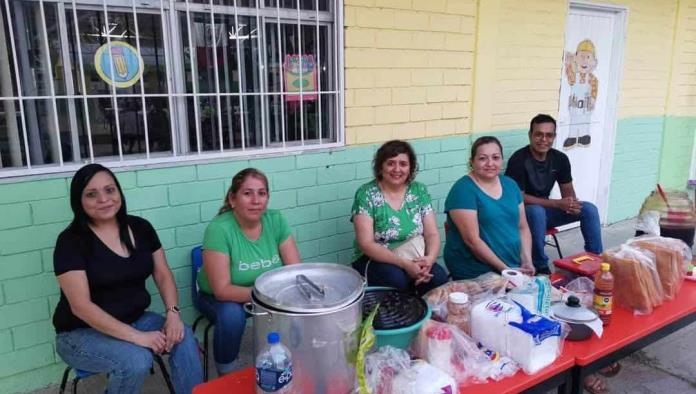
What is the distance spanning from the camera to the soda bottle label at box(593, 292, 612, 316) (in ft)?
6.87

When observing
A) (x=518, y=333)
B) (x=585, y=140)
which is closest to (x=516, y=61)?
(x=585, y=140)

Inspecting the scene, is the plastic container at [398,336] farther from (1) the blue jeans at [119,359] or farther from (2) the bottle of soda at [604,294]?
(1) the blue jeans at [119,359]

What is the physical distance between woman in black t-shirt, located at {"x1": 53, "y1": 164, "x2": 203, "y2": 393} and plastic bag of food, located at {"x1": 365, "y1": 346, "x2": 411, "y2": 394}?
101cm

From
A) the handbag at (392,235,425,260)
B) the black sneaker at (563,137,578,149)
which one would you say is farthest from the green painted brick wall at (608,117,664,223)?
the handbag at (392,235,425,260)

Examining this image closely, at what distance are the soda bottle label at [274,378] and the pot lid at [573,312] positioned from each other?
1142mm

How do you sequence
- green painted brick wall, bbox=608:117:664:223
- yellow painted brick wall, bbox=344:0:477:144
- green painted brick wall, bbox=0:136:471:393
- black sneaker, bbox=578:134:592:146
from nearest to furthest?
green painted brick wall, bbox=0:136:471:393 → yellow painted brick wall, bbox=344:0:477:144 → black sneaker, bbox=578:134:592:146 → green painted brick wall, bbox=608:117:664:223

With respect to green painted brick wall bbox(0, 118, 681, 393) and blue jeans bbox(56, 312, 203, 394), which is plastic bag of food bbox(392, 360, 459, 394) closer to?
blue jeans bbox(56, 312, 203, 394)

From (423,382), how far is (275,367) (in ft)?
1.55

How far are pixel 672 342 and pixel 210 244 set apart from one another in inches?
115

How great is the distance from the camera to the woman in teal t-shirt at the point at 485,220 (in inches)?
117

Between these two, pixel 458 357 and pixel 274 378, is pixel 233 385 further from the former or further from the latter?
pixel 458 357

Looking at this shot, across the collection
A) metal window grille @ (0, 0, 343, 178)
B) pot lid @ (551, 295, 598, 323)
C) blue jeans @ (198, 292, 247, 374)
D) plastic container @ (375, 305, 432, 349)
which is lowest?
blue jeans @ (198, 292, 247, 374)

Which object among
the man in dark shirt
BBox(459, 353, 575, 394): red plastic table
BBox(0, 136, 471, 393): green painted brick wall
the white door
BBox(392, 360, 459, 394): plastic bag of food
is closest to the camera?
BBox(392, 360, 459, 394): plastic bag of food

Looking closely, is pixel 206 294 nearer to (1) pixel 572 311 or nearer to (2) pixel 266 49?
(2) pixel 266 49
